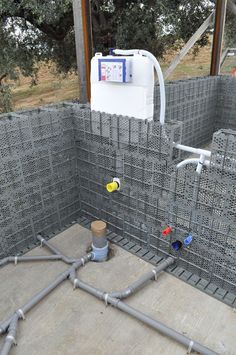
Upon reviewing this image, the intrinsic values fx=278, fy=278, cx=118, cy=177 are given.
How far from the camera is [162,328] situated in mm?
3342

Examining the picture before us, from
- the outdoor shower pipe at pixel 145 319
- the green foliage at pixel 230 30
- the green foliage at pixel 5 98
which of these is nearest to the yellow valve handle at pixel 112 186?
the outdoor shower pipe at pixel 145 319

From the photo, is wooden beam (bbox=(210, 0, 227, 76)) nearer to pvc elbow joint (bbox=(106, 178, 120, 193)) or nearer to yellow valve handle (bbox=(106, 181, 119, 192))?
pvc elbow joint (bbox=(106, 178, 120, 193))

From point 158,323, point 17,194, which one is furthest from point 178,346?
point 17,194

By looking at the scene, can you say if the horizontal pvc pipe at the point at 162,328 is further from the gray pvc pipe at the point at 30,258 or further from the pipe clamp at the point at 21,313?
the gray pvc pipe at the point at 30,258

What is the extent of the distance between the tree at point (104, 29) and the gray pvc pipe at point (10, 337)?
8.81 m

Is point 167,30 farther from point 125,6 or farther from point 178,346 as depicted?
point 178,346

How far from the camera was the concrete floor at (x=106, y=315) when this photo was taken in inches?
129

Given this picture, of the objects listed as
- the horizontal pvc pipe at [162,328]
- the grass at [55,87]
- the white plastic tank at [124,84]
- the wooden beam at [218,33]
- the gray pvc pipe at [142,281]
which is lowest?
the horizontal pvc pipe at [162,328]

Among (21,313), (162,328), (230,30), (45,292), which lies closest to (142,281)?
(162,328)

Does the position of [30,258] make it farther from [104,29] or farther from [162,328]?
[104,29]

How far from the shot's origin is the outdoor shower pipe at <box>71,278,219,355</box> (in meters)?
3.16

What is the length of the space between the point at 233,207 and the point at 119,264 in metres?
2.02

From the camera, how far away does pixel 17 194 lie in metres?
4.42

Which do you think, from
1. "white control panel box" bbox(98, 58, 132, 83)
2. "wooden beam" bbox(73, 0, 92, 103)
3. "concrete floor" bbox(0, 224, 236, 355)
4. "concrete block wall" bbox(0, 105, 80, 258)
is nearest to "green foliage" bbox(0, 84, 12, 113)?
"wooden beam" bbox(73, 0, 92, 103)
